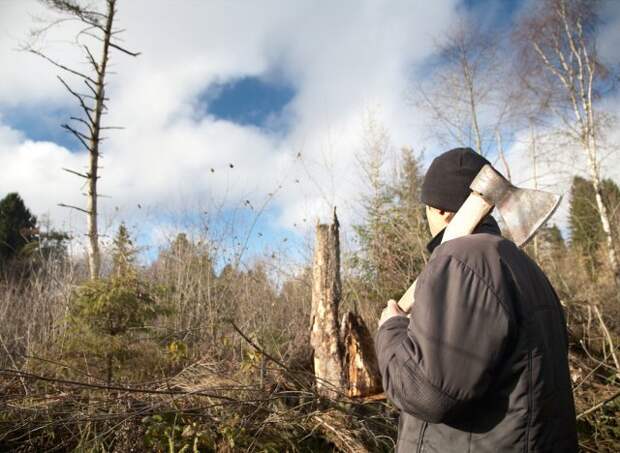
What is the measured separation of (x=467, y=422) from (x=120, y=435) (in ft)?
8.49

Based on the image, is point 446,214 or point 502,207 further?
point 446,214

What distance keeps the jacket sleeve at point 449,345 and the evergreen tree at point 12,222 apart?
2447 centimetres

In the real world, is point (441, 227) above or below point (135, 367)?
above

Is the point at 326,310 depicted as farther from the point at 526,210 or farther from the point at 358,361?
the point at 526,210

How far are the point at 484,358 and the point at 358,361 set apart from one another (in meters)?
3.12

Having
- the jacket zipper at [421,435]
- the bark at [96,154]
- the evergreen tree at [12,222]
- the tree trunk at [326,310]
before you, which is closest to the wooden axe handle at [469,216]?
the jacket zipper at [421,435]

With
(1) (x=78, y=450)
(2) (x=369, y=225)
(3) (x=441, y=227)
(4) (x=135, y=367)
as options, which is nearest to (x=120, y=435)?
(1) (x=78, y=450)

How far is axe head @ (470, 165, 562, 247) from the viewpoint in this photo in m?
1.42

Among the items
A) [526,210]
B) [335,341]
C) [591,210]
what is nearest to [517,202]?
[526,210]

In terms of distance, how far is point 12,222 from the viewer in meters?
22.0

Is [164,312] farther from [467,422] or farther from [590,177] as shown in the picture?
[590,177]

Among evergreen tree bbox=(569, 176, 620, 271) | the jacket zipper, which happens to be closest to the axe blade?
the jacket zipper

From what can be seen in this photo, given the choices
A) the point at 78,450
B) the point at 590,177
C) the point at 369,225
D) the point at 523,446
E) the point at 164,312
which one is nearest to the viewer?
the point at 523,446

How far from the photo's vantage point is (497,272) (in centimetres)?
111
